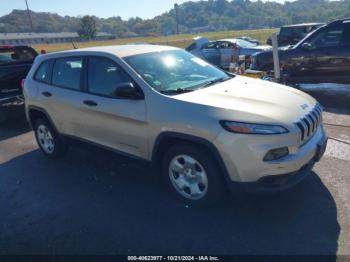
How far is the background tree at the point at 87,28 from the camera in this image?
315 feet

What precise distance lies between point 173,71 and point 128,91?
2.49 feet

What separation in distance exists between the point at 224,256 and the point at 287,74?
6894mm

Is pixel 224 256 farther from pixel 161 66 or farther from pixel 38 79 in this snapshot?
pixel 38 79

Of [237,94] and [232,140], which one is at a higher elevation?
[237,94]

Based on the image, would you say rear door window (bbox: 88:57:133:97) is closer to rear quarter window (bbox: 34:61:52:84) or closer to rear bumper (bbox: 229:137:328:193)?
rear quarter window (bbox: 34:61:52:84)

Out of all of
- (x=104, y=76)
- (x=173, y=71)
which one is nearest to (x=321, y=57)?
(x=173, y=71)

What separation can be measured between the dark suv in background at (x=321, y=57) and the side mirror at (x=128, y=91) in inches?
240

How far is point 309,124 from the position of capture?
3.52 meters

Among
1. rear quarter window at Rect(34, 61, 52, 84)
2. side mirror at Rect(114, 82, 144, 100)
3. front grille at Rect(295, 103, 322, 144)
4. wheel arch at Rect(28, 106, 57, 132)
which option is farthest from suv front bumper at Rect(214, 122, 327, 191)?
rear quarter window at Rect(34, 61, 52, 84)

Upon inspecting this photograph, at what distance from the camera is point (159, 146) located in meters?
3.80

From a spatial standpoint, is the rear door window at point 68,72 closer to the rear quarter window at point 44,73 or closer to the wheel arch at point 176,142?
the rear quarter window at point 44,73

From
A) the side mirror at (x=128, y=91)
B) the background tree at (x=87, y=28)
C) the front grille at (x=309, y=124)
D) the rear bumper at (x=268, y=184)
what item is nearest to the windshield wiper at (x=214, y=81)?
the side mirror at (x=128, y=91)

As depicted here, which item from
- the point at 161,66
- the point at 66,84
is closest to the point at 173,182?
the point at 161,66

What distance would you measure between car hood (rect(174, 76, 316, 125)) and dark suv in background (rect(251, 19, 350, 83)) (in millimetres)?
4704
